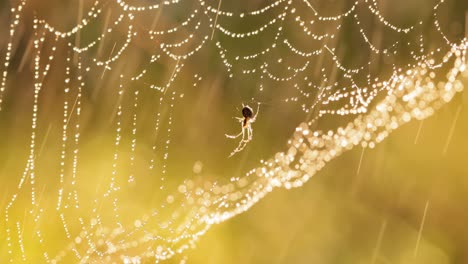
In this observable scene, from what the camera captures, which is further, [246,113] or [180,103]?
[180,103]

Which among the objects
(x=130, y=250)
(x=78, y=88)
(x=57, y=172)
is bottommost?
(x=130, y=250)

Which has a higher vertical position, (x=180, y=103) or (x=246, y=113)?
(x=180, y=103)

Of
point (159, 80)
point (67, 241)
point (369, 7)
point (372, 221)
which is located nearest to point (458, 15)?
point (369, 7)

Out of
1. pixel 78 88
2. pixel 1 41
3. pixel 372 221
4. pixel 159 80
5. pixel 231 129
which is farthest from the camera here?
pixel 372 221

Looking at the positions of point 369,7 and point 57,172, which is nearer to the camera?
point 57,172

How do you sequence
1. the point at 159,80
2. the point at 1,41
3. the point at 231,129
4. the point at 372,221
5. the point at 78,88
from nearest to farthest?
the point at 1,41 < the point at 78,88 < the point at 159,80 < the point at 231,129 < the point at 372,221

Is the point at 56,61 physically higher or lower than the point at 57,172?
higher

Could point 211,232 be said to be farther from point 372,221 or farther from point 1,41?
point 1,41
